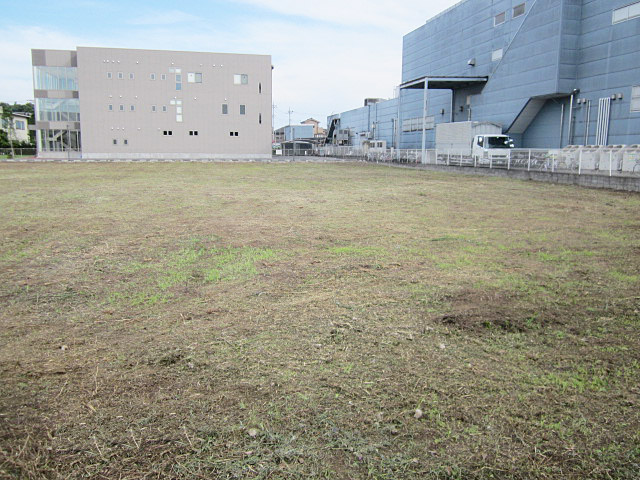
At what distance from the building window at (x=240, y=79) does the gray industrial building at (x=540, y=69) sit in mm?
20151

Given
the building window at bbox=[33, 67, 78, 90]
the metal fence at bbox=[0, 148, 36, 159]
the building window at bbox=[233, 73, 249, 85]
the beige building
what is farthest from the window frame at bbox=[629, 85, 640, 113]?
the metal fence at bbox=[0, 148, 36, 159]

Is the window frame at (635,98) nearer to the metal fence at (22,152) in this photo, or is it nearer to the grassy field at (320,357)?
the grassy field at (320,357)

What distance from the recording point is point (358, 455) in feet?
8.68

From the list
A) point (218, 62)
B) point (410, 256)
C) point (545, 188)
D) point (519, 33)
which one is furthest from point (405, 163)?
point (410, 256)

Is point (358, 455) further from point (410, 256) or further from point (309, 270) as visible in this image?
point (410, 256)

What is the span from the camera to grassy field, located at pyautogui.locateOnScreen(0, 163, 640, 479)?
2652 millimetres

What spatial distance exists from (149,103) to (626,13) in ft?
148

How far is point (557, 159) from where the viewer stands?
23094mm

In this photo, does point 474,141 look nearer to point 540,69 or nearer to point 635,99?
point 540,69

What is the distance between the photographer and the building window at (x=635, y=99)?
26.2 meters

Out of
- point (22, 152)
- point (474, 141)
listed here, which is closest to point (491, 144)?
point (474, 141)

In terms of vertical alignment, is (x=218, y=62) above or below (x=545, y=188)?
above

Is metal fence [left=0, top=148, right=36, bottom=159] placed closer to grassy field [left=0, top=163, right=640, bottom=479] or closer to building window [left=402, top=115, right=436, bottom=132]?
building window [left=402, top=115, right=436, bottom=132]

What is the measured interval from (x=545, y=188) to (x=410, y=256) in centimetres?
1379
